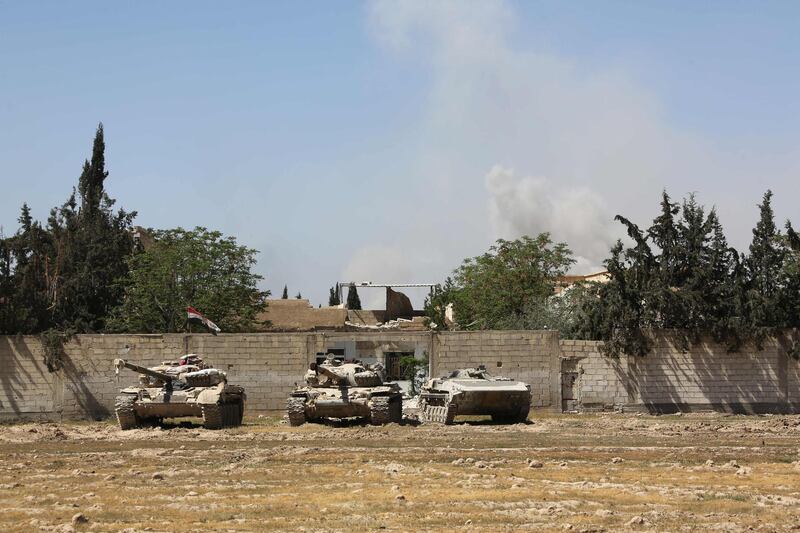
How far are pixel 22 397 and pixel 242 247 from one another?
15375mm

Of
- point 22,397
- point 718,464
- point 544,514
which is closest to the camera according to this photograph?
point 544,514

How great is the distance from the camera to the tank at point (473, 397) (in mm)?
25250

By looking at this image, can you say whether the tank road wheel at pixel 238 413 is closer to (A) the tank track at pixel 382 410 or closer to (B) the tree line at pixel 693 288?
(A) the tank track at pixel 382 410

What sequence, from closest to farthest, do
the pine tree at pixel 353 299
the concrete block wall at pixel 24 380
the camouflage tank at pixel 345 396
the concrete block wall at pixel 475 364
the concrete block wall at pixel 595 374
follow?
the camouflage tank at pixel 345 396, the concrete block wall at pixel 24 380, the concrete block wall at pixel 475 364, the concrete block wall at pixel 595 374, the pine tree at pixel 353 299

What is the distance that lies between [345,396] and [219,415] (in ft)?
9.30

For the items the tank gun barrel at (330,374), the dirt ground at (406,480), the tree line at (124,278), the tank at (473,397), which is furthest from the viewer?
the tree line at (124,278)

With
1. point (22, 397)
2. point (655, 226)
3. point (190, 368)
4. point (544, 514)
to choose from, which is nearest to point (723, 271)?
point (655, 226)

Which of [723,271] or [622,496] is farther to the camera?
[723,271]

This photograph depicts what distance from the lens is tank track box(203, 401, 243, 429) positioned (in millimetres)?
24406

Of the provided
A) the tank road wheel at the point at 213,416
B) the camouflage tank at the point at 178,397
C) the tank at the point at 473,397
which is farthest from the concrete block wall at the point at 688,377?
the tank road wheel at the point at 213,416

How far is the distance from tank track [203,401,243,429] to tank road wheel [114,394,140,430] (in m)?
1.64

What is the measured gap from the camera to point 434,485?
1380 centimetres

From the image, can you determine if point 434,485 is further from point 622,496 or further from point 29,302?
point 29,302

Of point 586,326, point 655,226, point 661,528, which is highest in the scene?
point 655,226
